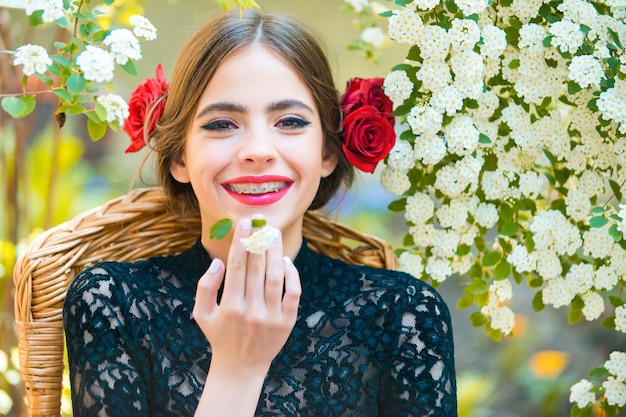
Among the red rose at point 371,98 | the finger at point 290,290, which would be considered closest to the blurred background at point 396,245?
the red rose at point 371,98

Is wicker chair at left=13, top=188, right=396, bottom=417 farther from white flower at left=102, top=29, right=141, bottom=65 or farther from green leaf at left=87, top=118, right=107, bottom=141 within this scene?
white flower at left=102, top=29, right=141, bottom=65

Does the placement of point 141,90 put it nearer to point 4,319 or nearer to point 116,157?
point 4,319

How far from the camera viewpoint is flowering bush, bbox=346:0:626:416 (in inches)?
65.4

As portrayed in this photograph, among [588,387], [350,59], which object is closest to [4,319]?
[588,387]

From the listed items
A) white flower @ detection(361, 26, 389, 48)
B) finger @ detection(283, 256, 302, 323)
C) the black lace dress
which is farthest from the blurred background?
finger @ detection(283, 256, 302, 323)

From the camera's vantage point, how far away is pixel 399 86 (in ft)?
5.64

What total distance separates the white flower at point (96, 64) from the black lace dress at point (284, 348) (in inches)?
19.8

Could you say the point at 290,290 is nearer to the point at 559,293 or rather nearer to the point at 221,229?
the point at 221,229

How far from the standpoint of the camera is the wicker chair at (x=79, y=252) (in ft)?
5.54

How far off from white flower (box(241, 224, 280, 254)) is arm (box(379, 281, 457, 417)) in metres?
0.53

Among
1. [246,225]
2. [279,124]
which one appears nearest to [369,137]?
[279,124]

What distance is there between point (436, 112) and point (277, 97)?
36 centimetres

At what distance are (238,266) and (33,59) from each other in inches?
19.4

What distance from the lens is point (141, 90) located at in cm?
184
